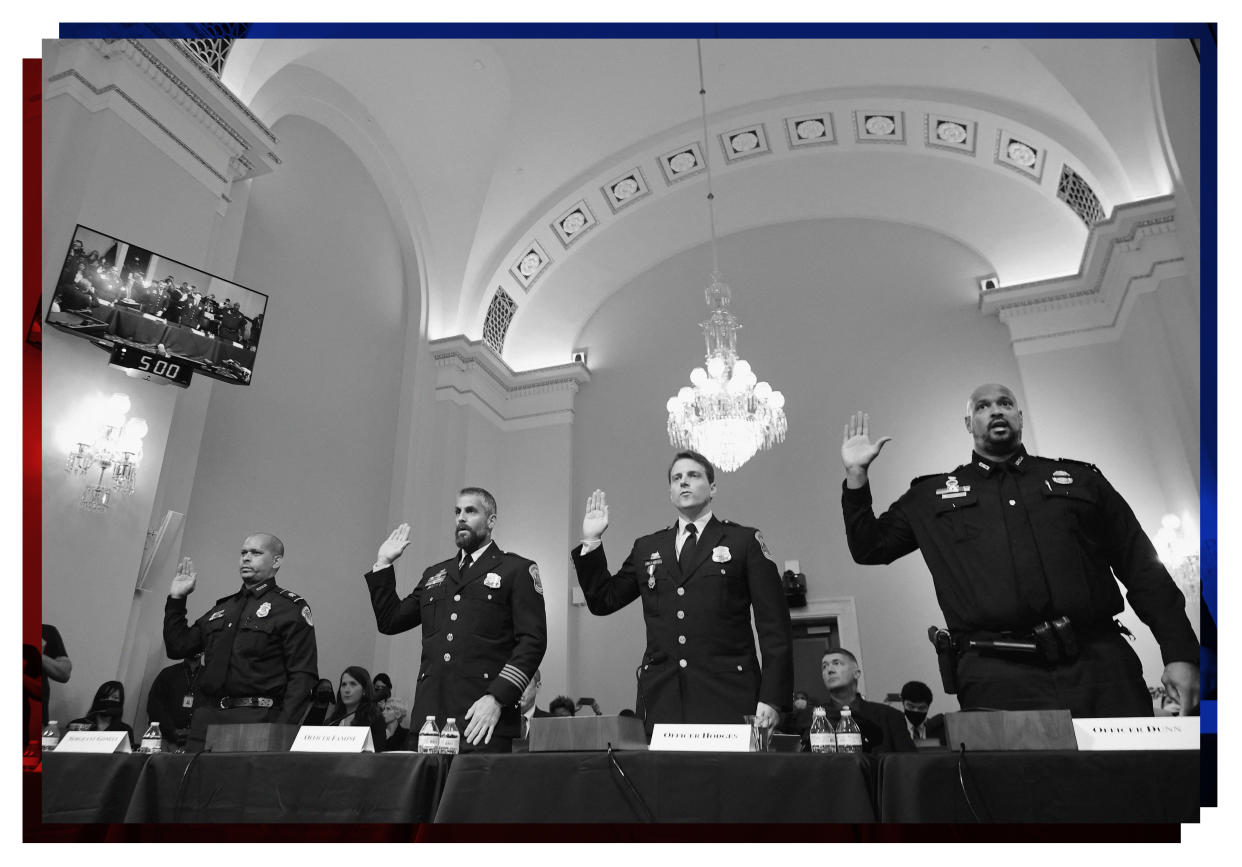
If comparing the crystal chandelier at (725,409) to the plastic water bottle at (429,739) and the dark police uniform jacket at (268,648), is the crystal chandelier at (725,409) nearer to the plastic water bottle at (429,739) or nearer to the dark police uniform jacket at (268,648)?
the dark police uniform jacket at (268,648)

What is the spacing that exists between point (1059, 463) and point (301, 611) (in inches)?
110

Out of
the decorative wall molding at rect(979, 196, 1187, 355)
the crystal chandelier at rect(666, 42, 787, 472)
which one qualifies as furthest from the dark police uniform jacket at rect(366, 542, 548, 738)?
the decorative wall molding at rect(979, 196, 1187, 355)

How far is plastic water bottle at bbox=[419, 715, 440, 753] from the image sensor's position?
2.08 metres

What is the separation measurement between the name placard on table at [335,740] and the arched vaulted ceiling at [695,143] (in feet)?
19.2

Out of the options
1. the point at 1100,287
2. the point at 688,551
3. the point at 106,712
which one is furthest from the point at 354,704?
the point at 1100,287

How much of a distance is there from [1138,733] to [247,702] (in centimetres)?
291

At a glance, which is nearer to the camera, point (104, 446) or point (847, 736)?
point (847, 736)

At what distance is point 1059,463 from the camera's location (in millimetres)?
2436

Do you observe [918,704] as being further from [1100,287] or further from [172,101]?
[172,101]

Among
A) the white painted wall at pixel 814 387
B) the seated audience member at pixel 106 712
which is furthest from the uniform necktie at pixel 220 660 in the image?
the white painted wall at pixel 814 387

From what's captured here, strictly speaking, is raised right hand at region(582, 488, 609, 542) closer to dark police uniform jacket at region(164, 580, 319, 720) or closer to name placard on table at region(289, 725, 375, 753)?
name placard on table at region(289, 725, 375, 753)

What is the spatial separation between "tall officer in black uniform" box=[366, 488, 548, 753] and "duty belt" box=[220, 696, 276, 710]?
1.81 ft

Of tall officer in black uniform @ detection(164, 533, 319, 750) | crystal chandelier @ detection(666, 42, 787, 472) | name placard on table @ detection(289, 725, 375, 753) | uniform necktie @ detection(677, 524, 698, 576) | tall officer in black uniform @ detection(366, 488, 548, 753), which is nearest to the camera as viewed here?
name placard on table @ detection(289, 725, 375, 753)

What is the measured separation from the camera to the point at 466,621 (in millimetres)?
3000
